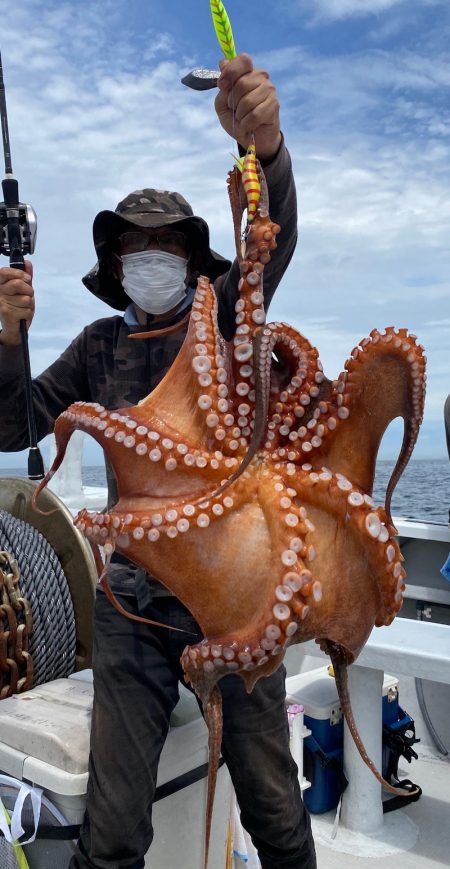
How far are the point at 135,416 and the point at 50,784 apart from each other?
1455 mm

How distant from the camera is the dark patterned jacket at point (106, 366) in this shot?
2.32m

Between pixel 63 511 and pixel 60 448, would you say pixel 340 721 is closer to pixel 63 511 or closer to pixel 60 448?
pixel 63 511

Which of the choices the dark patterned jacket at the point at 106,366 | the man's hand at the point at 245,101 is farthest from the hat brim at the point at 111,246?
the man's hand at the point at 245,101

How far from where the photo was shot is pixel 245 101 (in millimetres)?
1620

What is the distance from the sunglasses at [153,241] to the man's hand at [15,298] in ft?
1.08

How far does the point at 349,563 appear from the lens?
61.6 inches

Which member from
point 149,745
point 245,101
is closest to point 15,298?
point 245,101

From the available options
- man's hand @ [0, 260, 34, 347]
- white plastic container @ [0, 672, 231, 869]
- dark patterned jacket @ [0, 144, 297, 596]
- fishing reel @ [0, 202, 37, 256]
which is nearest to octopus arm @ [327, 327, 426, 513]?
dark patterned jacket @ [0, 144, 297, 596]

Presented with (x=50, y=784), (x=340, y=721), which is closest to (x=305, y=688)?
(x=340, y=721)

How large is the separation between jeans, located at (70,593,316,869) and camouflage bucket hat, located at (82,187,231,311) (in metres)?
1.14

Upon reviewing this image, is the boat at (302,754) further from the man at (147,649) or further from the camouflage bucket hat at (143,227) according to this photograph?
the camouflage bucket hat at (143,227)

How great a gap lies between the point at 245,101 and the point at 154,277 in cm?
80

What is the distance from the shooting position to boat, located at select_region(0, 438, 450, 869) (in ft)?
8.13

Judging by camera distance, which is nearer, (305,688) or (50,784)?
(50,784)
